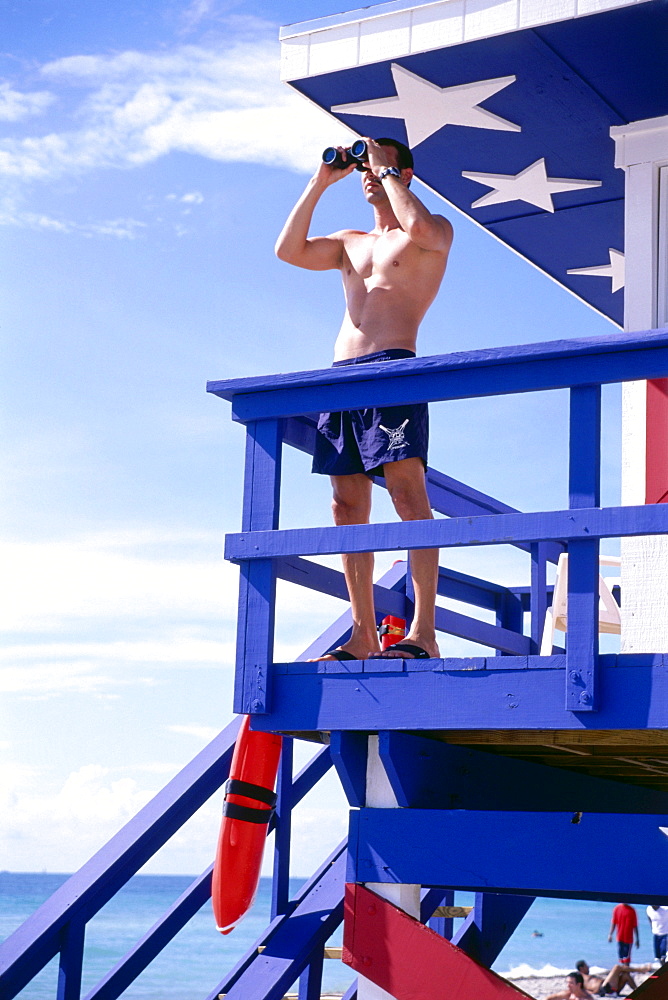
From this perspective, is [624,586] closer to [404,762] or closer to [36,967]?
[404,762]

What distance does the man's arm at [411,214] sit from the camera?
4492mm

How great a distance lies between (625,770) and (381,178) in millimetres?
2537

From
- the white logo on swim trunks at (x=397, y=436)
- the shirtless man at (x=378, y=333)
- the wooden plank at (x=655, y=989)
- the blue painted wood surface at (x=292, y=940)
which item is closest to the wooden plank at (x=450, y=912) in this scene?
the blue painted wood surface at (x=292, y=940)

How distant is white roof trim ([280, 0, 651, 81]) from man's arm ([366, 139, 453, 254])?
3.64ft

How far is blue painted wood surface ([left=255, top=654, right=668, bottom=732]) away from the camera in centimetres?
365

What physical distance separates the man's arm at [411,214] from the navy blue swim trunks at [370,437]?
1.33ft

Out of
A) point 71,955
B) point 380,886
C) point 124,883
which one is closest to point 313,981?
point 124,883

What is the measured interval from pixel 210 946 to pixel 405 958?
5218cm

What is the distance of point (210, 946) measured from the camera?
5294 cm

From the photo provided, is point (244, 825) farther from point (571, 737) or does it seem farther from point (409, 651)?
point (571, 737)

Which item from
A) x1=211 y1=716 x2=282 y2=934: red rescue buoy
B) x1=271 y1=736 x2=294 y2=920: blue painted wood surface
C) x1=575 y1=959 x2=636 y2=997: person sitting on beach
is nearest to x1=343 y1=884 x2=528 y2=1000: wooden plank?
x1=211 y1=716 x2=282 y2=934: red rescue buoy

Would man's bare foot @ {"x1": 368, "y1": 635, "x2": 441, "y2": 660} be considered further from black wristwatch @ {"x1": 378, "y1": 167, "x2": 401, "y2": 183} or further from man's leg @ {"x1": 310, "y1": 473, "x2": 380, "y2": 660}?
black wristwatch @ {"x1": 378, "y1": 167, "x2": 401, "y2": 183}

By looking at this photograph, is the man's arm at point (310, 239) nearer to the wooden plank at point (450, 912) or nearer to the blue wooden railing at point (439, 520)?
the blue wooden railing at point (439, 520)

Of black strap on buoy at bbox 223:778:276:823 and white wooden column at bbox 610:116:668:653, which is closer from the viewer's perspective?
black strap on buoy at bbox 223:778:276:823
